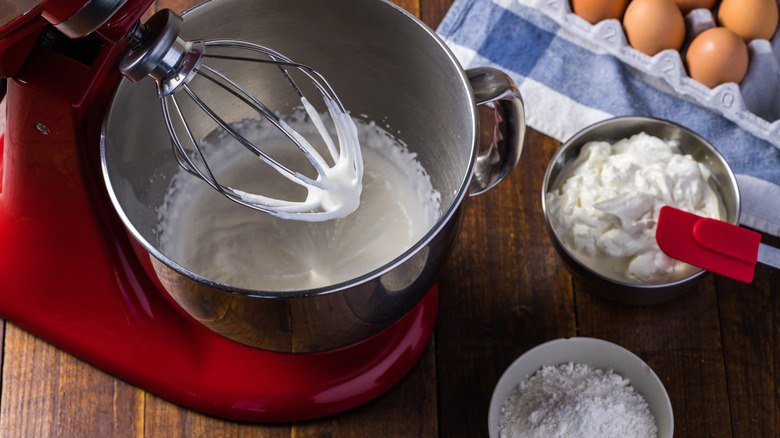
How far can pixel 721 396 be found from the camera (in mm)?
763

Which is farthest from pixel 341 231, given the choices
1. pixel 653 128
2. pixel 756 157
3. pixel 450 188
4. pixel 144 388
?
pixel 756 157

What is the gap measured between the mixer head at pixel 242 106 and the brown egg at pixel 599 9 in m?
0.32

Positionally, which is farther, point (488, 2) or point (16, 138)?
point (488, 2)

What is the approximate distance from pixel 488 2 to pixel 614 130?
9.4 inches

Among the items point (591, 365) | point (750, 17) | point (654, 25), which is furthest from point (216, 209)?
point (750, 17)

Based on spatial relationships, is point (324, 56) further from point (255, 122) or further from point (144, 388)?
point (144, 388)

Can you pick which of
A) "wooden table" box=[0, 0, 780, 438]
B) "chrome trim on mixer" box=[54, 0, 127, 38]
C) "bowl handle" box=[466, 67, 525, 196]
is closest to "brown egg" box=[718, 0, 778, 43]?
"wooden table" box=[0, 0, 780, 438]

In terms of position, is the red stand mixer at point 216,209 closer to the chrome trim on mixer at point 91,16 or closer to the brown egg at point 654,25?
the chrome trim on mixer at point 91,16

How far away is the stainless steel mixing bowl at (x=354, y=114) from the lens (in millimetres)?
549

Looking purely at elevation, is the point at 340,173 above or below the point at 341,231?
above

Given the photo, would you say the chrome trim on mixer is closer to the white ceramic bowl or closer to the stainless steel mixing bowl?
the stainless steel mixing bowl

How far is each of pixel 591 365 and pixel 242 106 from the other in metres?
0.42

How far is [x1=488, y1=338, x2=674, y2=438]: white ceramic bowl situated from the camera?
71cm

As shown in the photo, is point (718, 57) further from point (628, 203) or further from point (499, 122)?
point (499, 122)
